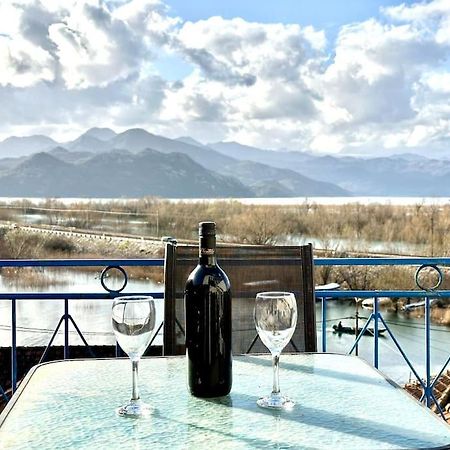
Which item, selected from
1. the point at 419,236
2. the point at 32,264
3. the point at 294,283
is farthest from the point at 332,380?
the point at 419,236

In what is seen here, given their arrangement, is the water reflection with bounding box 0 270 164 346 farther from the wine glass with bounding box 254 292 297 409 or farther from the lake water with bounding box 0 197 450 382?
the wine glass with bounding box 254 292 297 409

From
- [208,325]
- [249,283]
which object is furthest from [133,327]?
[249,283]

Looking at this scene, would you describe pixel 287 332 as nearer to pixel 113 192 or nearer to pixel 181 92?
pixel 181 92

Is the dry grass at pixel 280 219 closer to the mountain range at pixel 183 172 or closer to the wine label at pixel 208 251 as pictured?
the mountain range at pixel 183 172

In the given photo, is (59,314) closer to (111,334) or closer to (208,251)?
(111,334)

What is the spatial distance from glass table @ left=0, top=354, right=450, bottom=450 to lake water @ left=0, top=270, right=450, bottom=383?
7.25 metres

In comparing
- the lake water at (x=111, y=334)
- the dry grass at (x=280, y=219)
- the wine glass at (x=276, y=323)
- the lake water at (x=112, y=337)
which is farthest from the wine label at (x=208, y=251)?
the dry grass at (x=280, y=219)

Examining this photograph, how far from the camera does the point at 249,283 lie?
1596mm

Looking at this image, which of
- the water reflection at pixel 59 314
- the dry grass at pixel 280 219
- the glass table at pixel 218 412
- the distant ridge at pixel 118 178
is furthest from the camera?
the distant ridge at pixel 118 178

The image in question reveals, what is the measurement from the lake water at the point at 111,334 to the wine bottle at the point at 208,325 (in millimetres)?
7400

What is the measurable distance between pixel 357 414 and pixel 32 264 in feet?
4.89

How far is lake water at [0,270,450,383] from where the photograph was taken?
957 cm

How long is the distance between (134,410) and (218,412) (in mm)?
125

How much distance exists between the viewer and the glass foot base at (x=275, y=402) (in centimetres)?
96
